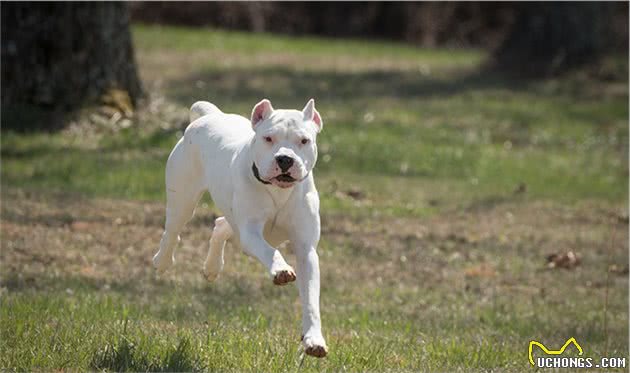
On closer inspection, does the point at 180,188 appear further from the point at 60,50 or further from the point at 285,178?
the point at 60,50

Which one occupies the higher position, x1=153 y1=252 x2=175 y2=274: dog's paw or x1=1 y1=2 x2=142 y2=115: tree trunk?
x1=1 y1=2 x2=142 y2=115: tree trunk

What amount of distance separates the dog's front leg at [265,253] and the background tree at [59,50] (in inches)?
355

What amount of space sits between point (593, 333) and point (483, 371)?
101 inches

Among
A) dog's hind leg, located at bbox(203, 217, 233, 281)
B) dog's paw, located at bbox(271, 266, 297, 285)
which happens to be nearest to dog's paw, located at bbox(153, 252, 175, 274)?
dog's hind leg, located at bbox(203, 217, 233, 281)

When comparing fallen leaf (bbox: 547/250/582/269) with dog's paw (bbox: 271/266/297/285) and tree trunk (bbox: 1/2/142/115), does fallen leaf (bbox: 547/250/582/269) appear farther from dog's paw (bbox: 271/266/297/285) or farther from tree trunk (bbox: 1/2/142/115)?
tree trunk (bbox: 1/2/142/115)

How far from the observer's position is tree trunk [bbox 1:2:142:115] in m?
14.6

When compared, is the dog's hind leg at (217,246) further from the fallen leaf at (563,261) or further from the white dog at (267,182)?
the fallen leaf at (563,261)

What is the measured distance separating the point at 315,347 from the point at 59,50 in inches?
390

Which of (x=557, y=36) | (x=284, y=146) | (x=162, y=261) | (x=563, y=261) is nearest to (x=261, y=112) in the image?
(x=284, y=146)

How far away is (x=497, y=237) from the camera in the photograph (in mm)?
11969

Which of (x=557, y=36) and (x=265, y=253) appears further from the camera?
(x=557, y=36)

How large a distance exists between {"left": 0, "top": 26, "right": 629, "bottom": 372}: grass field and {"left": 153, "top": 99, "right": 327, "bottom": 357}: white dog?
1.78ft

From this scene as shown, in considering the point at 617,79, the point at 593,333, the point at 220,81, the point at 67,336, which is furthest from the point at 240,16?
the point at 67,336

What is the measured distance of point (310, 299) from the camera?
5996 mm
